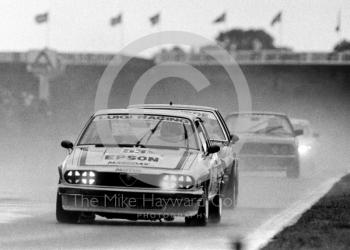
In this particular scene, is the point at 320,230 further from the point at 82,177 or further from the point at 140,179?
the point at 82,177

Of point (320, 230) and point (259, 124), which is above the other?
point (320, 230)

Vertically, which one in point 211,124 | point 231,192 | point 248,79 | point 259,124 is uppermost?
point 211,124

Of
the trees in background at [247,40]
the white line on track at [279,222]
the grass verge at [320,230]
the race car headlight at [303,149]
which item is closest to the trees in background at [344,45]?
the trees in background at [247,40]

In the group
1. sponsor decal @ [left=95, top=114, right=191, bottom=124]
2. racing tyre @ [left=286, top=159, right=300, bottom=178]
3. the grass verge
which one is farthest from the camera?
racing tyre @ [left=286, top=159, right=300, bottom=178]

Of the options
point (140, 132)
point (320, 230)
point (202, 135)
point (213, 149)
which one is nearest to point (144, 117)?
point (140, 132)

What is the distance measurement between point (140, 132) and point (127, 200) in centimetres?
159

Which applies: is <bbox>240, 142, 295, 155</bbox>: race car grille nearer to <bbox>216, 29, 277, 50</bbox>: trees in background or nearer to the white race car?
the white race car

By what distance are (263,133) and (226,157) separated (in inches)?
454

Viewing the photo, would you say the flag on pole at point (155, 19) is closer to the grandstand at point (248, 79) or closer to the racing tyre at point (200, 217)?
the grandstand at point (248, 79)

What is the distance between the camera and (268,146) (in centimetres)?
2834

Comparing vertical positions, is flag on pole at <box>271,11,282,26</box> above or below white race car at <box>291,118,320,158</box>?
below

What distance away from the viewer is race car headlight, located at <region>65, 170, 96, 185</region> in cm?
1437

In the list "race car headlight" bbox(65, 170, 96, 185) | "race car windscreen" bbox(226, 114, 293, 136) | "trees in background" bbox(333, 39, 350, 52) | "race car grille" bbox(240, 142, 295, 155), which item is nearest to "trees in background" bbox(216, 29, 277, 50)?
"trees in background" bbox(333, 39, 350, 52)

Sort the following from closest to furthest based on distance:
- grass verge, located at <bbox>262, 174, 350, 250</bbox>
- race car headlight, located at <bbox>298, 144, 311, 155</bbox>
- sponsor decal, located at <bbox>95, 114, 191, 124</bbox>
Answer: grass verge, located at <bbox>262, 174, 350, 250</bbox> → sponsor decal, located at <bbox>95, 114, 191, 124</bbox> → race car headlight, located at <bbox>298, 144, 311, 155</bbox>
